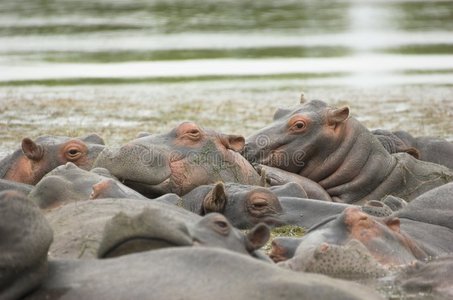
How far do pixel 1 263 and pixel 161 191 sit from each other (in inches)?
153

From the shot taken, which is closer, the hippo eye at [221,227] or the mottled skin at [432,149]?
the hippo eye at [221,227]

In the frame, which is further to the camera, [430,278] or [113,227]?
[430,278]

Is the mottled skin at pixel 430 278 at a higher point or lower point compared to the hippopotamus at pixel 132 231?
lower

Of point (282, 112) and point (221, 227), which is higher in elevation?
point (221, 227)

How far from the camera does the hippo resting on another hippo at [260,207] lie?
289 inches

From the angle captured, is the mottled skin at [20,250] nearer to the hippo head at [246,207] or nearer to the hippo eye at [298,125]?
the hippo head at [246,207]

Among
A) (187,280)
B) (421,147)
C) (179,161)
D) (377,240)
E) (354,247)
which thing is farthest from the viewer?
(421,147)

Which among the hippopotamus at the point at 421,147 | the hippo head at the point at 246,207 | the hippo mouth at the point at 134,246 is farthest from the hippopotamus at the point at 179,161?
the hippo mouth at the point at 134,246

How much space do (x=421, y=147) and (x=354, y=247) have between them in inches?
189

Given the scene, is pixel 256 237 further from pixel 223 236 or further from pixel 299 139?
pixel 299 139

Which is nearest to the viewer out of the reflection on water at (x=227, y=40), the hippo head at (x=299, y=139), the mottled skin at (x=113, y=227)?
the mottled skin at (x=113, y=227)

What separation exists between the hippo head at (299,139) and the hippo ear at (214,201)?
1.73 m

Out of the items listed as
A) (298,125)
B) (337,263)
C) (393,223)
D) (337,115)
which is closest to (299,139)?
(298,125)

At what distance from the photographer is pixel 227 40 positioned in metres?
28.1
